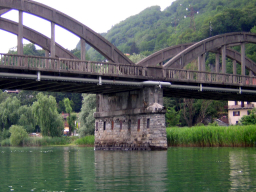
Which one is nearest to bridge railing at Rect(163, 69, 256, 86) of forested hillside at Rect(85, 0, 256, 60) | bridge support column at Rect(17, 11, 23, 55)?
bridge support column at Rect(17, 11, 23, 55)

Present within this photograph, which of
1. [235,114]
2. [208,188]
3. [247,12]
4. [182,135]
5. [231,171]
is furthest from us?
[247,12]

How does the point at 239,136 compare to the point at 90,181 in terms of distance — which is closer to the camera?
the point at 90,181

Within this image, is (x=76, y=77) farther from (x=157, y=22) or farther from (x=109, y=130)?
(x=157, y=22)

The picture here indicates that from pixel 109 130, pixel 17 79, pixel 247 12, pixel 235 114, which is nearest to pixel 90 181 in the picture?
pixel 17 79

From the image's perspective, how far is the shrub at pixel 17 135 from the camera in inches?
2219

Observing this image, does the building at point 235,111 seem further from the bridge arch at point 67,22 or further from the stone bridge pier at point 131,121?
the bridge arch at point 67,22

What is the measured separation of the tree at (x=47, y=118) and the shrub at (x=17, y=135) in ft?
8.32

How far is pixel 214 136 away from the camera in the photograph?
1342 inches

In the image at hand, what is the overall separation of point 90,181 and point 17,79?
17.6 m

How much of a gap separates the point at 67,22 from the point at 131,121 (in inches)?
362

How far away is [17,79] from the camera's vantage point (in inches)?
1059

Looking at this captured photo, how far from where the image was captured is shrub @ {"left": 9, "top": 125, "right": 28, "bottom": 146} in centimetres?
5638

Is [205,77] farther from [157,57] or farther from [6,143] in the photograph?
[6,143]

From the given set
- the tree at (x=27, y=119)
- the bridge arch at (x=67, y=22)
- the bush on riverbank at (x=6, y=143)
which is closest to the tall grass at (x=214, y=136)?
the bridge arch at (x=67, y=22)
